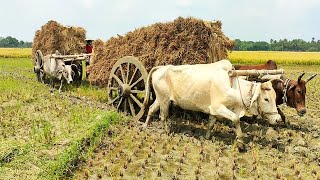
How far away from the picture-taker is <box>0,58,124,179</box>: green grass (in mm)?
5060

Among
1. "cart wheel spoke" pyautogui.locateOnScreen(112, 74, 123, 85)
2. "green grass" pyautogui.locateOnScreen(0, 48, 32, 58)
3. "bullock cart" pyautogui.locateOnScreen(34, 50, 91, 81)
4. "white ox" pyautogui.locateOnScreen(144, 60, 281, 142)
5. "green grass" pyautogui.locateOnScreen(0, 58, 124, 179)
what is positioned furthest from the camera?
"green grass" pyautogui.locateOnScreen(0, 48, 32, 58)

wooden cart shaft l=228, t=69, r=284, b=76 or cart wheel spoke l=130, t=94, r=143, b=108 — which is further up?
wooden cart shaft l=228, t=69, r=284, b=76

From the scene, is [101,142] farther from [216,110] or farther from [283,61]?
[283,61]

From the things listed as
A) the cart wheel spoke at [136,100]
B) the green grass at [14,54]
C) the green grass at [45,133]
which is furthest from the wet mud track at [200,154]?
the green grass at [14,54]

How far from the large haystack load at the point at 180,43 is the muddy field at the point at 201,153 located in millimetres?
1278

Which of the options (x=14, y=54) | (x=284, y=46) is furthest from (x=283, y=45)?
(x=14, y=54)

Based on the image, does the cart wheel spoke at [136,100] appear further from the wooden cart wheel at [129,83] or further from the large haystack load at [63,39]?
the large haystack load at [63,39]

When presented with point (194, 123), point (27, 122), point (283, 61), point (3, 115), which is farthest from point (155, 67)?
point (283, 61)

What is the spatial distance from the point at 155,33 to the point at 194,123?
1986mm

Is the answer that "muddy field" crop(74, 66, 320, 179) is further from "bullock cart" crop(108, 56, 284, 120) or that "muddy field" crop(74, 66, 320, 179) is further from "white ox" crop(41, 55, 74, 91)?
"white ox" crop(41, 55, 74, 91)

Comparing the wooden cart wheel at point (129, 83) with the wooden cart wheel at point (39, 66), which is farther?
the wooden cart wheel at point (39, 66)

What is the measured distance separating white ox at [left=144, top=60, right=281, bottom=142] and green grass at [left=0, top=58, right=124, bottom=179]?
51.2 inches

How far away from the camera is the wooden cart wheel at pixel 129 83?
803 cm

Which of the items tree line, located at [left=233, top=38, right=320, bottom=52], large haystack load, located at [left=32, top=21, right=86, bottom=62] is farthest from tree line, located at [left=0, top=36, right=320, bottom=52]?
large haystack load, located at [left=32, top=21, right=86, bottom=62]
